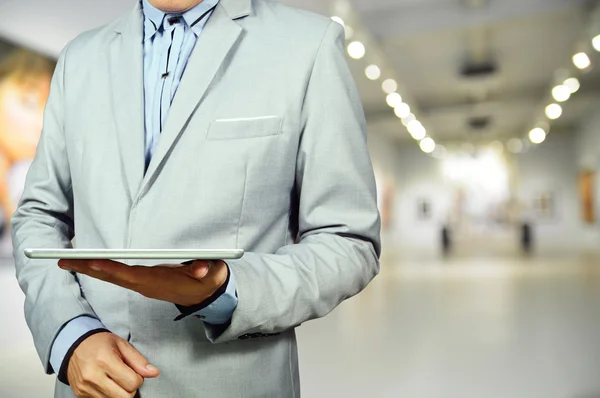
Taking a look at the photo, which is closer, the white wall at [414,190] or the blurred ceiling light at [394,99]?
the blurred ceiling light at [394,99]

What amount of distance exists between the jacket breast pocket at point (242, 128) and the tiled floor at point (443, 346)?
1.63 m

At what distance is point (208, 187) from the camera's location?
0.97 meters

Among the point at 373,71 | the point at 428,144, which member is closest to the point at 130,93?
the point at 373,71

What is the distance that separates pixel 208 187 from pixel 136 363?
0.31m

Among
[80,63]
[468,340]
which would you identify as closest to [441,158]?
[468,340]

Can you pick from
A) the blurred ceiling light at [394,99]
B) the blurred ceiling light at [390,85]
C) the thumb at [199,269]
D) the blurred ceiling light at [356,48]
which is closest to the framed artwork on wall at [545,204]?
the blurred ceiling light at [394,99]

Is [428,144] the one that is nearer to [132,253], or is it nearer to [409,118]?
[409,118]

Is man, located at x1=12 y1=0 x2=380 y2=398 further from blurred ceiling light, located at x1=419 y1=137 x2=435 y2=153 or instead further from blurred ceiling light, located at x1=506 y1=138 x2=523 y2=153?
blurred ceiling light, located at x1=506 y1=138 x2=523 y2=153

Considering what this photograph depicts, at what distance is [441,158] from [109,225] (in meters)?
27.6

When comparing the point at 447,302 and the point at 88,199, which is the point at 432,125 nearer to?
the point at 447,302

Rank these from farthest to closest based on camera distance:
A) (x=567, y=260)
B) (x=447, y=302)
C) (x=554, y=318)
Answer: (x=567, y=260) < (x=447, y=302) < (x=554, y=318)

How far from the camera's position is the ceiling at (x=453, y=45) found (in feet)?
7.88

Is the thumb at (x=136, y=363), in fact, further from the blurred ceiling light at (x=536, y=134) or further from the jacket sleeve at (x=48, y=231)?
the blurred ceiling light at (x=536, y=134)

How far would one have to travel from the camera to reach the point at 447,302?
7.86 m
